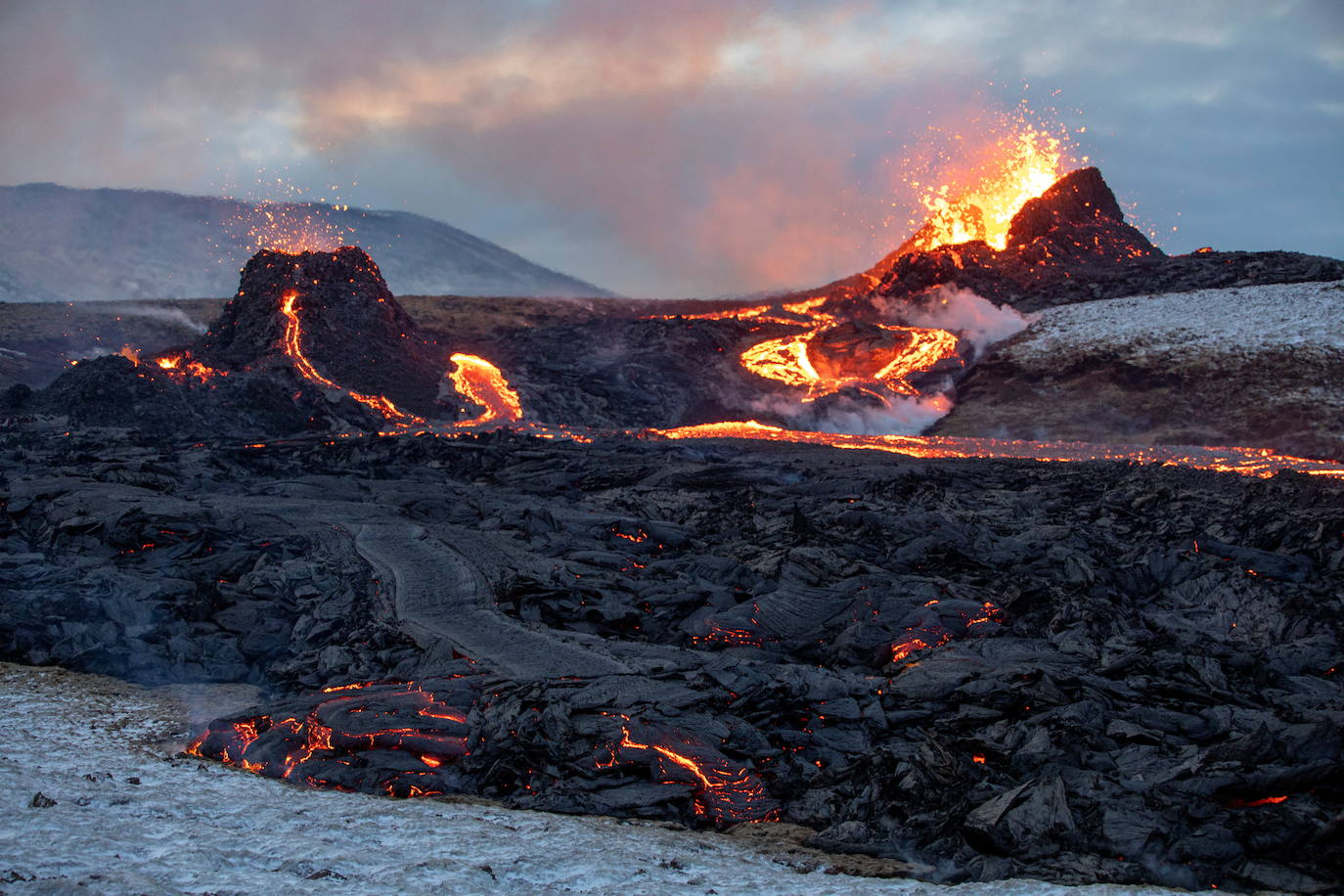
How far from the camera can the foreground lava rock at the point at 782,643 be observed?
739cm

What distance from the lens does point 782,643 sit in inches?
452

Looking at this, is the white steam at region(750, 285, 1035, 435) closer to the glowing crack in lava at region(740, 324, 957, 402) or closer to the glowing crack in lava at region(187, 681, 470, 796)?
the glowing crack in lava at region(740, 324, 957, 402)

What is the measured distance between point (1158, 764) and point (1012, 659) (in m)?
2.16

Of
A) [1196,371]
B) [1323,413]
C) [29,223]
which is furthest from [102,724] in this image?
[29,223]

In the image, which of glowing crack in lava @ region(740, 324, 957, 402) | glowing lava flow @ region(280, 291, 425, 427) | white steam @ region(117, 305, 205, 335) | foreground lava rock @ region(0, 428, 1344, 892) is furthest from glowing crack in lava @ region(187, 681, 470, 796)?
white steam @ region(117, 305, 205, 335)

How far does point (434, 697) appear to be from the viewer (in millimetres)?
8969

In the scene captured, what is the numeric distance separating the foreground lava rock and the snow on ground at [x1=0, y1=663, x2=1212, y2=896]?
18.2 inches

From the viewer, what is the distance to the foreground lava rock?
7.39 meters

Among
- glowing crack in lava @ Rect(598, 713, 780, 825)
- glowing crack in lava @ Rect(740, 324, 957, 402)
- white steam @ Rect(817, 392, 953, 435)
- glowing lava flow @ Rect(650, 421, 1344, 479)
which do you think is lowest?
glowing crack in lava @ Rect(598, 713, 780, 825)

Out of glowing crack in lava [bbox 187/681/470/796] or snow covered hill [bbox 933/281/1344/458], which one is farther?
snow covered hill [bbox 933/281/1344/458]

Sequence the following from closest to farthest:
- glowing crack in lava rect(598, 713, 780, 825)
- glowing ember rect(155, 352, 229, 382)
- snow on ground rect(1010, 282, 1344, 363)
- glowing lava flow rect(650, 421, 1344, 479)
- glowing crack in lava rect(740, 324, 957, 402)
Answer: glowing crack in lava rect(598, 713, 780, 825)
glowing lava flow rect(650, 421, 1344, 479)
glowing ember rect(155, 352, 229, 382)
snow on ground rect(1010, 282, 1344, 363)
glowing crack in lava rect(740, 324, 957, 402)

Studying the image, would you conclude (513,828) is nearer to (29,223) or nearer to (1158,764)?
(1158,764)

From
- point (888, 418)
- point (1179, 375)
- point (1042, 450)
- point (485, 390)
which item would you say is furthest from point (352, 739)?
point (1179, 375)

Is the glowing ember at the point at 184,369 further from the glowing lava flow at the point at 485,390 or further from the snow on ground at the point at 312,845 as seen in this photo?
the snow on ground at the point at 312,845
